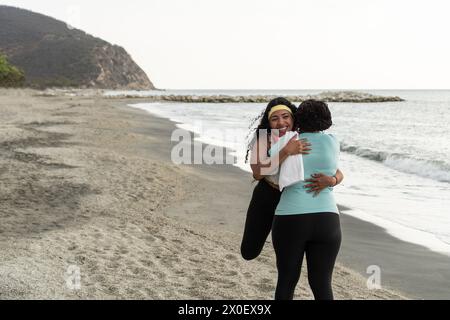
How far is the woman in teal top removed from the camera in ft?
9.38

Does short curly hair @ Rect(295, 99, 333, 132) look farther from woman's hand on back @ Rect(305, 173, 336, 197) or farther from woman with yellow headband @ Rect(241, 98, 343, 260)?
woman's hand on back @ Rect(305, 173, 336, 197)

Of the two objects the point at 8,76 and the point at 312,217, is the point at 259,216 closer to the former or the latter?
the point at 312,217

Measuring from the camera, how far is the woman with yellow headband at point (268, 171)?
2852 millimetres

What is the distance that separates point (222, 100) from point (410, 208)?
79852 millimetres

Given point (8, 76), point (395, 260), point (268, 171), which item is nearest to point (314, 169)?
point (268, 171)

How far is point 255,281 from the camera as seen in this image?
4.77 meters

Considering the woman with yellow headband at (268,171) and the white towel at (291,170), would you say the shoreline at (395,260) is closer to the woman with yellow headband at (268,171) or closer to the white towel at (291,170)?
the woman with yellow headband at (268,171)

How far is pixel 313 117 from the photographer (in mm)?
2904

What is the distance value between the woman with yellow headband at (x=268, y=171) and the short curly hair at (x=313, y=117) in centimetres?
12

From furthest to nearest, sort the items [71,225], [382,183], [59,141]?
[59,141] < [382,183] < [71,225]
